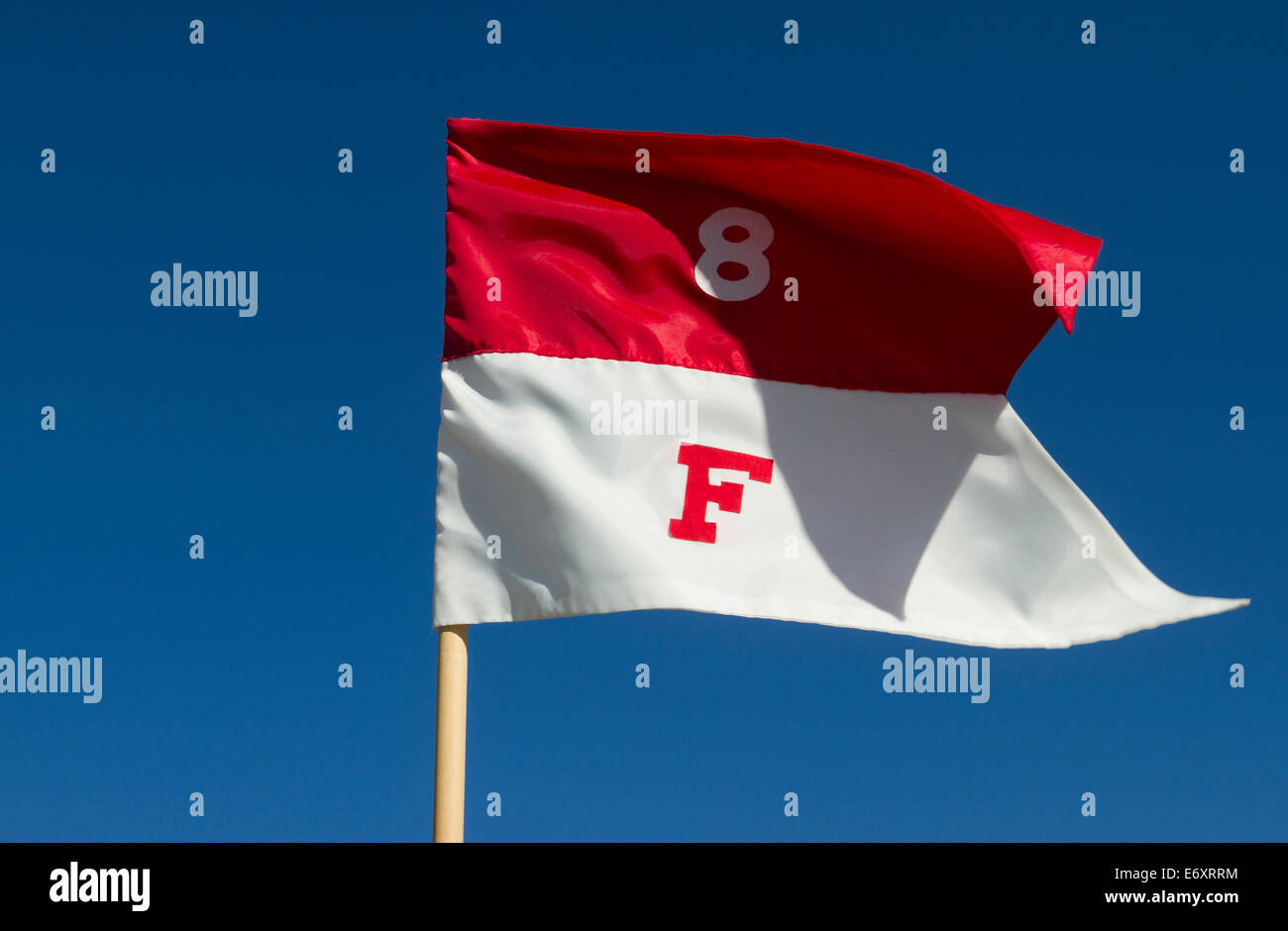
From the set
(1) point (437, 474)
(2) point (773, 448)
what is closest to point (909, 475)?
(2) point (773, 448)

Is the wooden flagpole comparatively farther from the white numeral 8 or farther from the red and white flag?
the white numeral 8

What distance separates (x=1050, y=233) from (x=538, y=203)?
11.3 ft

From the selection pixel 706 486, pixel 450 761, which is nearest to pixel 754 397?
pixel 706 486

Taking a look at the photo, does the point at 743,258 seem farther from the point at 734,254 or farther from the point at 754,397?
the point at 754,397

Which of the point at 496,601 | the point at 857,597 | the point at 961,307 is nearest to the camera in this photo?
the point at 496,601

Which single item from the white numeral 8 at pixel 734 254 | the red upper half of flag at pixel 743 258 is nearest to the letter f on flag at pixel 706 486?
the red upper half of flag at pixel 743 258

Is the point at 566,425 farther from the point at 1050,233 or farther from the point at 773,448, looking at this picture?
the point at 1050,233

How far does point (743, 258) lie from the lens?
459 inches

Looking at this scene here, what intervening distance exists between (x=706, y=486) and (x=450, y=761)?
286cm

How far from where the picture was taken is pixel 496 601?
1012 cm

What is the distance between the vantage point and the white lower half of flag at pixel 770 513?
10.3m

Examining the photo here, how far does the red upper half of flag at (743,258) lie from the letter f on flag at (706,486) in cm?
67

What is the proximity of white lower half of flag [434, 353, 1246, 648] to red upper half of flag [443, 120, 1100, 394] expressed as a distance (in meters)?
0.26
